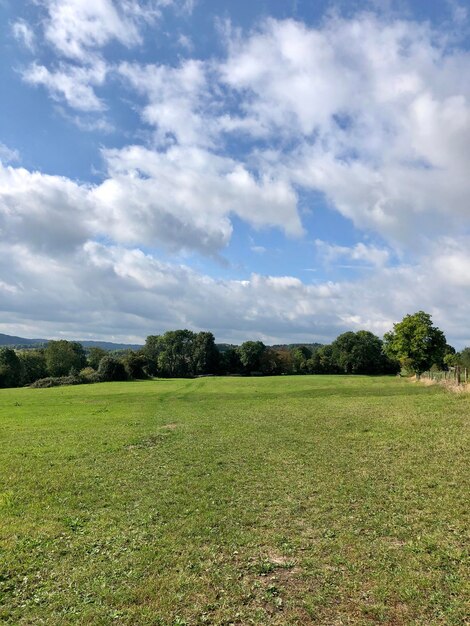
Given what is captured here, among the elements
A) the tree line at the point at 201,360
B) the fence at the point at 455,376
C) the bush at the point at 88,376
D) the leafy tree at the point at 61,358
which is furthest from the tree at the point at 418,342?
the leafy tree at the point at 61,358

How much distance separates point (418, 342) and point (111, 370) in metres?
68.8

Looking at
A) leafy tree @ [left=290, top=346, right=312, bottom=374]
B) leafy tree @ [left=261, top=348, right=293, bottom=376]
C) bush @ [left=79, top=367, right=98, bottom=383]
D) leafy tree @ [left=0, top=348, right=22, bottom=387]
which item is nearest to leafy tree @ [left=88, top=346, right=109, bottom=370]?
leafy tree @ [left=0, top=348, right=22, bottom=387]

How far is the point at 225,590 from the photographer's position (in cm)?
709

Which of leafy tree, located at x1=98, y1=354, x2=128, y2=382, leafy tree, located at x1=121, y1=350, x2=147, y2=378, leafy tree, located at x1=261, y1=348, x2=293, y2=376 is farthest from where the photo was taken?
leafy tree, located at x1=261, y1=348, x2=293, y2=376

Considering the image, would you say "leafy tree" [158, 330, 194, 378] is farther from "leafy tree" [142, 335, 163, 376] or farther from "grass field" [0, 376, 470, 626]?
"grass field" [0, 376, 470, 626]

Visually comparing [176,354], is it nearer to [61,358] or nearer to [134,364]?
[134,364]

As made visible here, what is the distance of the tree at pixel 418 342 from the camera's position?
283 feet

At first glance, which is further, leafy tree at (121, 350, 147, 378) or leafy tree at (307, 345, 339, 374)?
leafy tree at (307, 345, 339, 374)

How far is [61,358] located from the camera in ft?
395

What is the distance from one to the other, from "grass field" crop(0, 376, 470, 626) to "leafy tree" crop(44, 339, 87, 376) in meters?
104

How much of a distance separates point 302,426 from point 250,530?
16.5m

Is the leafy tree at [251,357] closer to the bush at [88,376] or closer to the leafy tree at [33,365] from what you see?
the bush at [88,376]

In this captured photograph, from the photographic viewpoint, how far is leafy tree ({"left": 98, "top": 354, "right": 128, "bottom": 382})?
9938 cm

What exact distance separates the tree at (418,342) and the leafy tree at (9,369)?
85921 mm
